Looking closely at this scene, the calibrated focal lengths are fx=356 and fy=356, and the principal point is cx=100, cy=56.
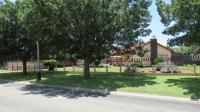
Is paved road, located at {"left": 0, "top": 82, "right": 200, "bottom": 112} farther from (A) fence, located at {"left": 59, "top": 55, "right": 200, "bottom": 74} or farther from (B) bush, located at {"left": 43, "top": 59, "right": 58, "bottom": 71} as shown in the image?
(B) bush, located at {"left": 43, "top": 59, "right": 58, "bottom": 71}

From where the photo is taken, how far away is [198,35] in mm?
19344

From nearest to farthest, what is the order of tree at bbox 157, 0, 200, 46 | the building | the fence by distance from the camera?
tree at bbox 157, 0, 200, 46
the fence
the building

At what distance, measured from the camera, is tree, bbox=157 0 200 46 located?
17.5 m

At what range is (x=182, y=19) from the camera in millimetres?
19094

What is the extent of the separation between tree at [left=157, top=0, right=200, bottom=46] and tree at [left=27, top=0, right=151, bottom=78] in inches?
114

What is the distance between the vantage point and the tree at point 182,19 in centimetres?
1755

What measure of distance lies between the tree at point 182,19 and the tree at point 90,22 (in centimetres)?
290

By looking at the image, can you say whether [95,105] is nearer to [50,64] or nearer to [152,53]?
[50,64]

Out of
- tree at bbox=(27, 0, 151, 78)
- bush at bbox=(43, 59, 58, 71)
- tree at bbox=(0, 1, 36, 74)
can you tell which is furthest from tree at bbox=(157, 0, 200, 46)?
bush at bbox=(43, 59, 58, 71)

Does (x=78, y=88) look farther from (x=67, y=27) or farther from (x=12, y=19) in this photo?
(x=12, y=19)

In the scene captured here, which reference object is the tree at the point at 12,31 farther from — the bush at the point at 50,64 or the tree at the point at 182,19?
the tree at the point at 182,19

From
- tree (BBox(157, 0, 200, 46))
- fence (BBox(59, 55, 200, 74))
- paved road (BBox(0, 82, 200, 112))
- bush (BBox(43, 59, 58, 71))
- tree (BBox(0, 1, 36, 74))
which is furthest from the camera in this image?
bush (BBox(43, 59, 58, 71))

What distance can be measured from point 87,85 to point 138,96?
5318mm

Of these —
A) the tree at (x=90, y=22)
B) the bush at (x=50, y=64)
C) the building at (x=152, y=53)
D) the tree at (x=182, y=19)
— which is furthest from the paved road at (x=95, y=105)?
the building at (x=152, y=53)
